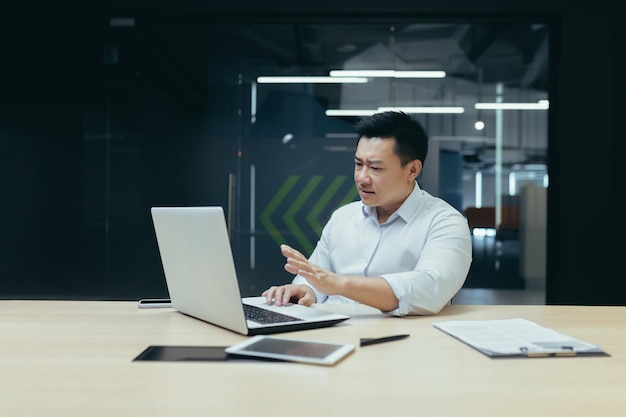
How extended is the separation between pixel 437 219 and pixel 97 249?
10.7 ft

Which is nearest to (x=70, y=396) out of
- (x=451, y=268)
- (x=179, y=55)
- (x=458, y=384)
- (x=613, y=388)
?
(x=458, y=384)

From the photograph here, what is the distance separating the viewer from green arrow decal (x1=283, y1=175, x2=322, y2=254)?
4.58 metres

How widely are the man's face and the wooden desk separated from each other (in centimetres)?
76

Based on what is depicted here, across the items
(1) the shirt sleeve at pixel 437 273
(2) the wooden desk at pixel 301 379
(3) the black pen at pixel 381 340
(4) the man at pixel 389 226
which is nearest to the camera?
(2) the wooden desk at pixel 301 379

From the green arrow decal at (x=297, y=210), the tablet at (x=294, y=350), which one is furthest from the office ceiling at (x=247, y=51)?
the tablet at (x=294, y=350)

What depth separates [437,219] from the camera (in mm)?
2203

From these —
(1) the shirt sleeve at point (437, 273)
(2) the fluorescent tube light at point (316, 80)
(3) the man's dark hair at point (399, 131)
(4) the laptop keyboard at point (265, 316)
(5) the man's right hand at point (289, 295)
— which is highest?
(2) the fluorescent tube light at point (316, 80)

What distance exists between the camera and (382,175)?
7.56ft

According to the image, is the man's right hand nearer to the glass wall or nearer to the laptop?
the laptop

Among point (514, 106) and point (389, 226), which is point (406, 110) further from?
point (389, 226)

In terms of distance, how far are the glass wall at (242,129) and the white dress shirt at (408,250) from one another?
84.0 inches

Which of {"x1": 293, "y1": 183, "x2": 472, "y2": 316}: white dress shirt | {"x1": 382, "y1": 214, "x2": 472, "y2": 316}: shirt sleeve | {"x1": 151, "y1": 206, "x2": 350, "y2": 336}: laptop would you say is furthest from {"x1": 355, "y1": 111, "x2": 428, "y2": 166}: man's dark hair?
{"x1": 151, "y1": 206, "x2": 350, "y2": 336}: laptop

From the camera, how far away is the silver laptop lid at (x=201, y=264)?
1437 millimetres

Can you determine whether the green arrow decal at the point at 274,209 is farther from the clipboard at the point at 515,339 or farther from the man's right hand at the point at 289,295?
the clipboard at the point at 515,339
